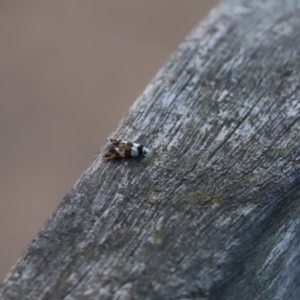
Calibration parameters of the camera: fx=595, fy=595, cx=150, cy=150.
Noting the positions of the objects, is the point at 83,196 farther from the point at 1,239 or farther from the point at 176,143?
the point at 1,239

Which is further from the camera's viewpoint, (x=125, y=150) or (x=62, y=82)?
(x=62, y=82)

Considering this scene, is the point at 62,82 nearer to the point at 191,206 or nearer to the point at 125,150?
the point at 125,150

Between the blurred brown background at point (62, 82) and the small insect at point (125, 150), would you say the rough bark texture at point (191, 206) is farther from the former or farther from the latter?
the blurred brown background at point (62, 82)

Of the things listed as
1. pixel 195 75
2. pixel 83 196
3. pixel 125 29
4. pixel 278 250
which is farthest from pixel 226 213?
pixel 125 29

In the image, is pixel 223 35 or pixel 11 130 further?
pixel 11 130

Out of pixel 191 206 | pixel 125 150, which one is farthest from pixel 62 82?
pixel 191 206
